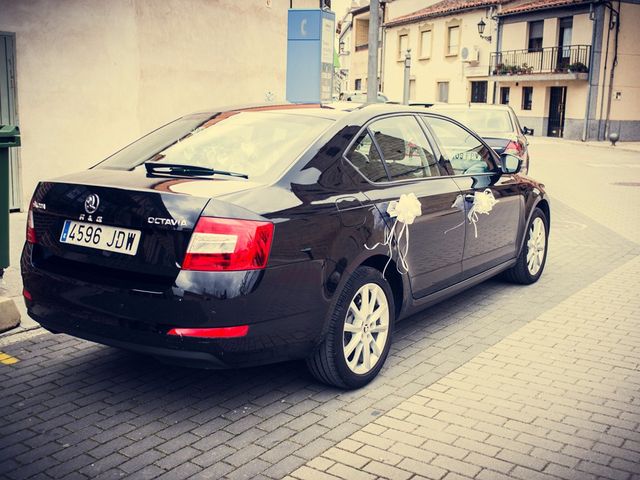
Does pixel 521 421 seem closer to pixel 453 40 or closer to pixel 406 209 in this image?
pixel 406 209

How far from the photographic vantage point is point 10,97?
9.40m

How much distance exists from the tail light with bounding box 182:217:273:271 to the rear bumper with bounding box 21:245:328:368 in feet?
0.14

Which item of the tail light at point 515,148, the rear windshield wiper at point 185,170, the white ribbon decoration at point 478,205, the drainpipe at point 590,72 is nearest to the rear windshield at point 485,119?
the tail light at point 515,148

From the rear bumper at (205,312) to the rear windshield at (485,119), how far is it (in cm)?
938

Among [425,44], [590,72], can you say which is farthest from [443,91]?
[590,72]

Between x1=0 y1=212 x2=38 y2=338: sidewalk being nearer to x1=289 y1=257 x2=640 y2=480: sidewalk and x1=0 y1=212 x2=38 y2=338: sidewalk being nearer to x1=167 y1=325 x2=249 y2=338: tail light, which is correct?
x1=167 y1=325 x2=249 y2=338: tail light

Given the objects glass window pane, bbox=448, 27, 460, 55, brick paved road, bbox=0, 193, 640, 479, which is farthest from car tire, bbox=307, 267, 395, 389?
glass window pane, bbox=448, 27, 460, 55

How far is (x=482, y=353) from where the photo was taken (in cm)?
498

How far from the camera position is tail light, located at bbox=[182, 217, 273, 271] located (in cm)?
349

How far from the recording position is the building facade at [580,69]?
3509 cm

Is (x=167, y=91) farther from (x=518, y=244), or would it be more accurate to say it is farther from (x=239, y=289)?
(x=239, y=289)

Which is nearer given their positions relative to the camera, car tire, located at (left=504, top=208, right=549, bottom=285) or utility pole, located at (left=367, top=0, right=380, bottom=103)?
car tire, located at (left=504, top=208, right=549, bottom=285)

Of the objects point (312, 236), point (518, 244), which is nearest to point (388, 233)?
point (312, 236)

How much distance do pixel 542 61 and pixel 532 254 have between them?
34157mm
